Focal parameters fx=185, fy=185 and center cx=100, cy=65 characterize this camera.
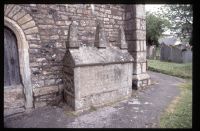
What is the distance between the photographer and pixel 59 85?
5.46 m

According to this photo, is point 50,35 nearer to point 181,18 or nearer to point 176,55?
point 181,18

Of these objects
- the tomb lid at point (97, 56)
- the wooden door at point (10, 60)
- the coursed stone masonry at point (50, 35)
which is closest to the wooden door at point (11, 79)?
the wooden door at point (10, 60)

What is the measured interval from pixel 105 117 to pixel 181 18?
10.2m

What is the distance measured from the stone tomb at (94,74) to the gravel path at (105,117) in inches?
12.0

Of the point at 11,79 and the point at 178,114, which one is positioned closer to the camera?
the point at 178,114

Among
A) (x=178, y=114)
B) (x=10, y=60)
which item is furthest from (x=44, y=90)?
(x=178, y=114)

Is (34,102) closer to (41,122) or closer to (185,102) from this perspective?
(41,122)

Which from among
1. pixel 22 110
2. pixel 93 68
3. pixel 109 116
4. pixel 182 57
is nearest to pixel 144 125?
pixel 109 116

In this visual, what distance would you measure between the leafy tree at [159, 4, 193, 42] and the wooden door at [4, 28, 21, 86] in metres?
10.4

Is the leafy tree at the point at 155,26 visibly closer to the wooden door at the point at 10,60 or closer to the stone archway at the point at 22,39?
the stone archway at the point at 22,39

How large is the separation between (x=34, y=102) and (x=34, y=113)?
1.09ft

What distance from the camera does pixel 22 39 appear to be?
4.73 meters

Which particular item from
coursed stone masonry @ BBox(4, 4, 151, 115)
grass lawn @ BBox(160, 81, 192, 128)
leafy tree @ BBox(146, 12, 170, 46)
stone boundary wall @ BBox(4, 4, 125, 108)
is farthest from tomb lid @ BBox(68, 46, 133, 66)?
leafy tree @ BBox(146, 12, 170, 46)

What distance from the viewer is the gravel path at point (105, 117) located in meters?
4.09
